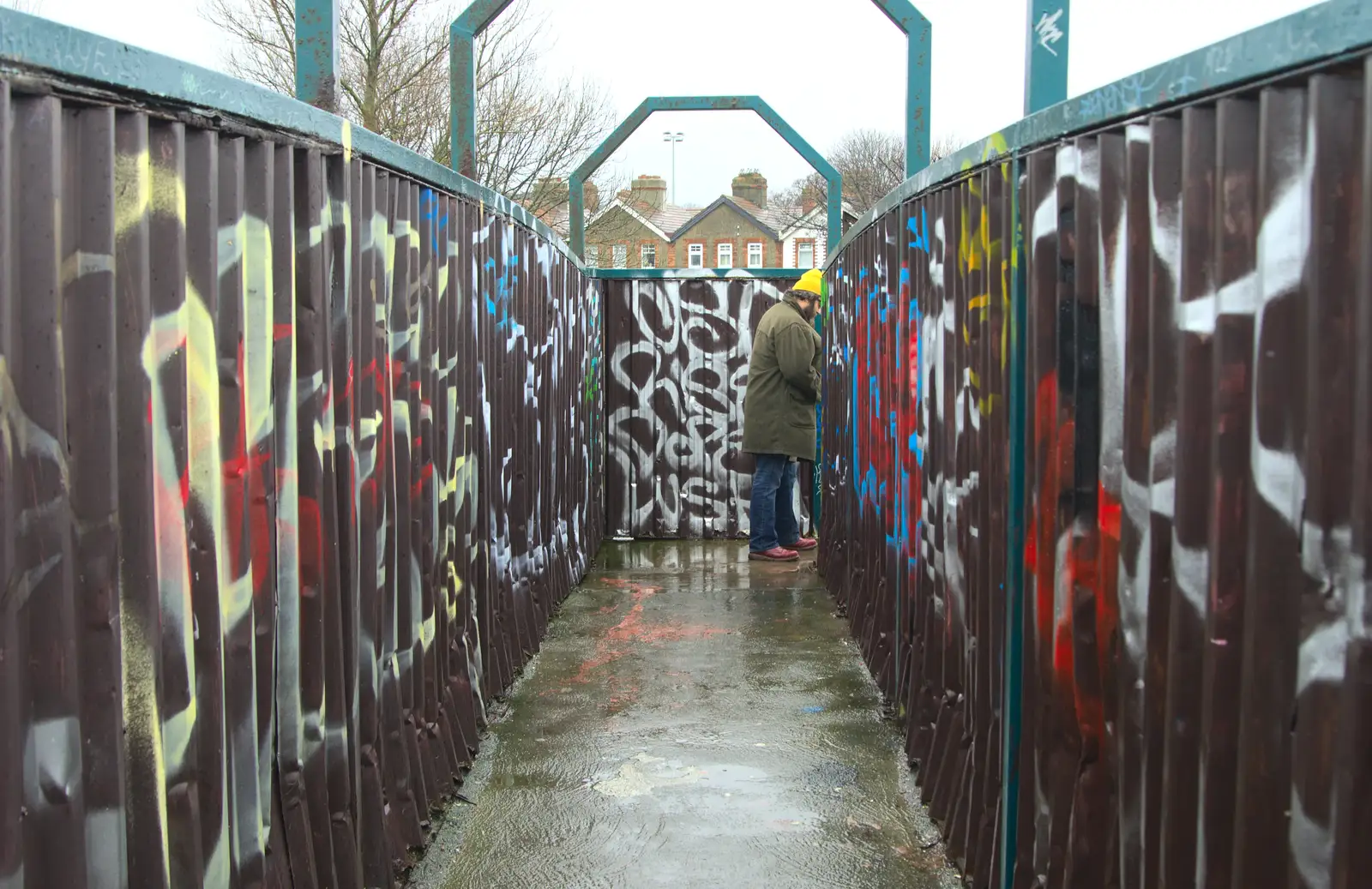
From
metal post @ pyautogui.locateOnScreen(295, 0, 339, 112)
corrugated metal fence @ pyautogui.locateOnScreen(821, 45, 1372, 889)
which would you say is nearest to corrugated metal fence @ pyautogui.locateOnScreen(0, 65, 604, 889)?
metal post @ pyautogui.locateOnScreen(295, 0, 339, 112)

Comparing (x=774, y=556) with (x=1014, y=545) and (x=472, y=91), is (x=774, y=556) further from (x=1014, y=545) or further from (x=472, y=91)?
(x=1014, y=545)

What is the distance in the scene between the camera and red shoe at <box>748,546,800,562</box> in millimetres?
8898

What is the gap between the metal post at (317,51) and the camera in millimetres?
3391

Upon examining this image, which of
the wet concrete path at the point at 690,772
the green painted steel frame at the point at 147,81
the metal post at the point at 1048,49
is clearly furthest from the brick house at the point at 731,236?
the green painted steel frame at the point at 147,81

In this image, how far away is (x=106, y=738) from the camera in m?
2.06

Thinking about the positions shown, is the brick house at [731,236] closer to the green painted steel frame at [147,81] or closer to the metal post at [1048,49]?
the metal post at [1048,49]

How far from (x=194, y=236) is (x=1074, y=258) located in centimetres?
181

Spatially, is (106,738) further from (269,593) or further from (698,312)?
(698,312)

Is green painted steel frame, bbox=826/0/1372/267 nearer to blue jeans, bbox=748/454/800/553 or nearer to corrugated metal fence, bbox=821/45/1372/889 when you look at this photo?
corrugated metal fence, bbox=821/45/1372/889

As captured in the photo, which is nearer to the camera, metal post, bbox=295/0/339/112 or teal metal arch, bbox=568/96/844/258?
metal post, bbox=295/0/339/112

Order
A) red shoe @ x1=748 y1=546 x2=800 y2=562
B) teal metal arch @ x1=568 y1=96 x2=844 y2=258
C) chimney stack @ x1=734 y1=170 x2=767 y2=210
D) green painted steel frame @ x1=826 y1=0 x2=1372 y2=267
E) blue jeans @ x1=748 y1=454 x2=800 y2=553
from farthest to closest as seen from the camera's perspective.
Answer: chimney stack @ x1=734 y1=170 x2=767 y2=210 < teal metal arch @ x1=568 y1=96 x2=844 y2=258 < red shoe @ x1=748 y1=546 x2=800 y2=562 < blue jeans @ x1=748 y1=454 x2=800 y2=553 < green painted steel frame @ x1=826 y1=0 x2=1372 y2=267

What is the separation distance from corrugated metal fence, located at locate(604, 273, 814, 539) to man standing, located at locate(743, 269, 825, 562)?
42.6 inches

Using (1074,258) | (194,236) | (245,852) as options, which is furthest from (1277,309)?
(245,852)

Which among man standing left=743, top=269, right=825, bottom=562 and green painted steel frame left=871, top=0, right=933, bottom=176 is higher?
green painted steel frame left=871, top=0, right=933, bottom=176
